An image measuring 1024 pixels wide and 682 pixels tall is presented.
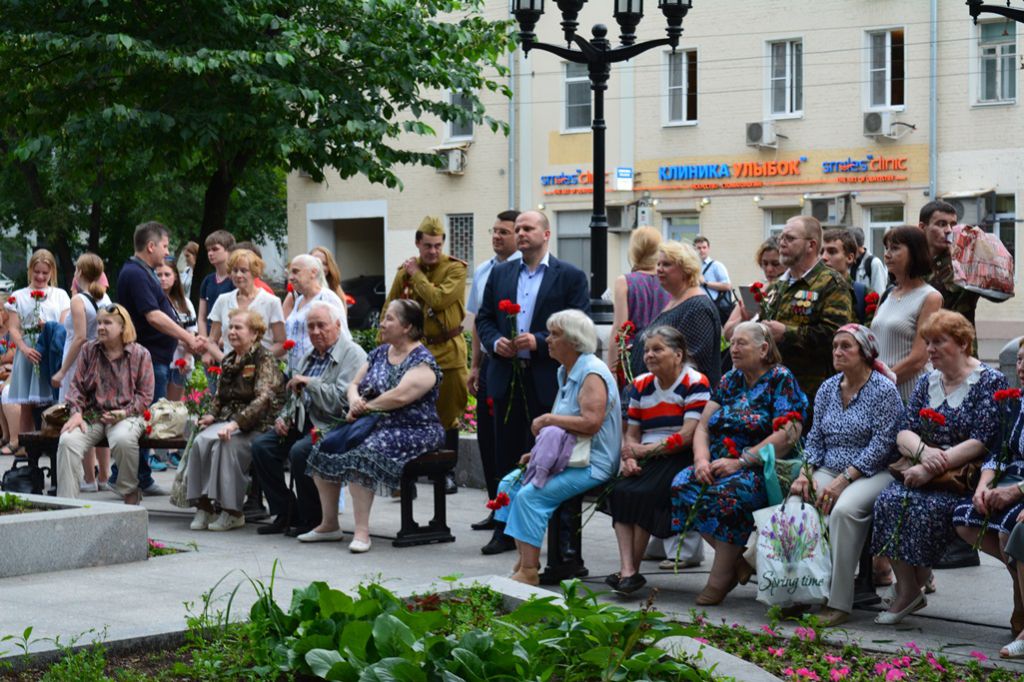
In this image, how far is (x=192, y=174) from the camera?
74.6 feet

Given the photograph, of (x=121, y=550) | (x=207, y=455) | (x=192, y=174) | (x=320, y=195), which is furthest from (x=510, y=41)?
(x=320, y=195)

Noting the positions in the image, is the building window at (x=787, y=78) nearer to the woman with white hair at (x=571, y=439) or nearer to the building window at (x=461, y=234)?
the building window at (x=461, y=234)

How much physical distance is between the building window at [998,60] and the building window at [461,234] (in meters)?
13.2

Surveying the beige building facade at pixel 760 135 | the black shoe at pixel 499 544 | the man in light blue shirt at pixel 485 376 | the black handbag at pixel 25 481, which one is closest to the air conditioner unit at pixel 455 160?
the beige building facade at pixel 760 135

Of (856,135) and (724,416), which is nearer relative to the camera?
(724,416)

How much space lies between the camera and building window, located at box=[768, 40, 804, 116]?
3422 cm

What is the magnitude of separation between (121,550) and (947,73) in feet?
85.2

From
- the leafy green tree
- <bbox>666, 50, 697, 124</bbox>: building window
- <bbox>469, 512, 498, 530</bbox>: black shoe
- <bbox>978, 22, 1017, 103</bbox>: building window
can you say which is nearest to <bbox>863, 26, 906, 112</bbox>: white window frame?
<bbox>978, 22, 1017, 103</bbox>: building window

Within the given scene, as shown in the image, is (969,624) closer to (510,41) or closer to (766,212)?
(510,41)

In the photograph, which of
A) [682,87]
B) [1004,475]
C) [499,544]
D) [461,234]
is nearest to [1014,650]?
[1004,475]

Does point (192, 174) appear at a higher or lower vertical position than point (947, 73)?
lower

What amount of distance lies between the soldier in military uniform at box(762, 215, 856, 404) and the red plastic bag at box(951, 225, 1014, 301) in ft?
2.13

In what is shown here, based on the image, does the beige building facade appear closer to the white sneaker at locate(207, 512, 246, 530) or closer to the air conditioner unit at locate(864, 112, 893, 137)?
the air conditioner unit at locate(864, 112, 893, 137)

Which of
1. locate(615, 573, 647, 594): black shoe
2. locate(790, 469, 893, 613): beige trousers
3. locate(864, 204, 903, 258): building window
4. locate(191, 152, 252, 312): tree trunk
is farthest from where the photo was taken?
locate(864, 204, 903, 258): building window
